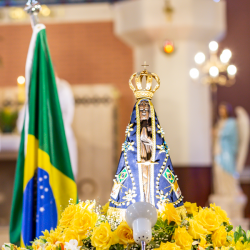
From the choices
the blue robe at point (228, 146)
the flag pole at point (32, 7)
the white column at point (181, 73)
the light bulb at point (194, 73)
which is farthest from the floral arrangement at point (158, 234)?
the blue robe at point (228, 146)

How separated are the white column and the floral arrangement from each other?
4.66 metres

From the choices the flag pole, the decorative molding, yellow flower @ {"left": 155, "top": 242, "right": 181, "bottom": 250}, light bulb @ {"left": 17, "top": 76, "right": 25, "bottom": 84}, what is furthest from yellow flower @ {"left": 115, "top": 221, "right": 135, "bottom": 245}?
the decorative molding

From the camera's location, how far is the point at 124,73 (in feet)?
22.8

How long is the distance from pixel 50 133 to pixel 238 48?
19.6ft

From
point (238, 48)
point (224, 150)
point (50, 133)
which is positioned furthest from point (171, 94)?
point (50, 133)

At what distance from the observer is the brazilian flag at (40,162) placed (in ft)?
7.23

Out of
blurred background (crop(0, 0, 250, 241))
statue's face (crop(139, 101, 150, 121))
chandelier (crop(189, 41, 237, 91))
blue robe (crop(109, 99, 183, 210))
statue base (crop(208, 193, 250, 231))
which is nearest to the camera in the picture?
blue robe (crop(109, 99, 183, 210))

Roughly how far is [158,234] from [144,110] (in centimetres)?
64

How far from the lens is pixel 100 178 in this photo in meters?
6.50

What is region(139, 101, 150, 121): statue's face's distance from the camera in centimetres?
189

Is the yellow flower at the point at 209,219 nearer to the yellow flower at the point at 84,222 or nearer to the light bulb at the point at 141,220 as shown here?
the light bulb at the point at 141,220

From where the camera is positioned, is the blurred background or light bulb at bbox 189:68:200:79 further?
the blurred background

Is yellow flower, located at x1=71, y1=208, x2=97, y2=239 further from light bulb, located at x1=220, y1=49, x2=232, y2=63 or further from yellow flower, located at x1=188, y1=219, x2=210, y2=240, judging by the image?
light bulb, located at x1=220, y1=49, x2=232, y2=63

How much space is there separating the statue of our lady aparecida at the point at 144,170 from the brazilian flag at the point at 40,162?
493 millimetres
